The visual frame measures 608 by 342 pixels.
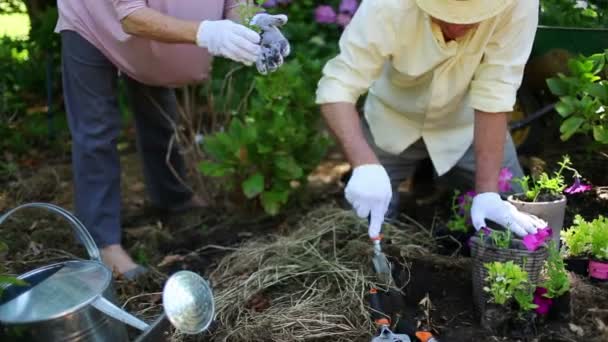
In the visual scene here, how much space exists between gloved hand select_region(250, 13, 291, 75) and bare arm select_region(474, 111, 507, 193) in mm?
724

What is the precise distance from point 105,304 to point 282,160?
131 cm

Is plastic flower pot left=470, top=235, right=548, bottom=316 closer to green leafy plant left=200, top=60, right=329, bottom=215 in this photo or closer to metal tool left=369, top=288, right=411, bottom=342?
metal tool left=369, top=288, right=411, bottom=342

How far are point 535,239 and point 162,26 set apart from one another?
1.34 meters

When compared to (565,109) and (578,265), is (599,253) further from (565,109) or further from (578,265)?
(565,109)

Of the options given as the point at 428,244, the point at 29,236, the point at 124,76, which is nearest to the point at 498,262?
the point at 428,244

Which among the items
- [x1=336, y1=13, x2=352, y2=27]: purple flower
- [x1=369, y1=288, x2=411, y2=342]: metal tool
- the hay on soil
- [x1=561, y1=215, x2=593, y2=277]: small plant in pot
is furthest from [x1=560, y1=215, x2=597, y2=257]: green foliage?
[x1=336, y1=13, x2=352, y2=27]: purple flower

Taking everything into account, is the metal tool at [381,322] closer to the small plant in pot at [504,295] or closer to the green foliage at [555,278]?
the small plant in pot at [504,295]

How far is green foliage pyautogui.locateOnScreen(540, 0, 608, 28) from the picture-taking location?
2.73m

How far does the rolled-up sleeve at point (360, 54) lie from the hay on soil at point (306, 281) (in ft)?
1.99

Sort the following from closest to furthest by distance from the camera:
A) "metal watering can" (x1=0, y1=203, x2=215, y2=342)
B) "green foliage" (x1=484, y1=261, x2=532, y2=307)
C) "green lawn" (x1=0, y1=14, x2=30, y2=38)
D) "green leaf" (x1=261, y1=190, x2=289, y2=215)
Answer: "metal watering can" (x1=0, y1=203, x2=215, y2=342) → "green foliage" (x1=484, y1=261, x2=532, y2=307) → "green leaf" (x1=261, y1=190, x2=289, y2=215) → "green lawn" (x1=0, y1=14, x2=30, y2=38)

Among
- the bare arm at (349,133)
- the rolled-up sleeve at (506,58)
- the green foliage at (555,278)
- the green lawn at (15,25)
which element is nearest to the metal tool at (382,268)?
the bare arm at (349,133)

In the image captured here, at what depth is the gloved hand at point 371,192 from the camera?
214 cm

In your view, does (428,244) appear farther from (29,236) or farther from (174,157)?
(29,236)

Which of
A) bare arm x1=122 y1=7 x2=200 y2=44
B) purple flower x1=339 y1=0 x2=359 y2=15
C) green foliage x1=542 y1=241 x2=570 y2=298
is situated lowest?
green foliage x1=542 y1=241 x2=570 y2=298
